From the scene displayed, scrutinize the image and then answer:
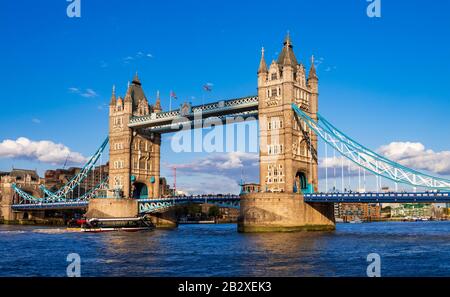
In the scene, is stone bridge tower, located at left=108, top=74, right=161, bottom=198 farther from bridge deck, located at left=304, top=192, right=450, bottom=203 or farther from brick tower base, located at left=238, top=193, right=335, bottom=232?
bridge deck, located at left=304, top=192, right=450, bottom=203

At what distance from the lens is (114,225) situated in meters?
89.7

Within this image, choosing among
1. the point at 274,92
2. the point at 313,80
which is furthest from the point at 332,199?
the point at 313,80

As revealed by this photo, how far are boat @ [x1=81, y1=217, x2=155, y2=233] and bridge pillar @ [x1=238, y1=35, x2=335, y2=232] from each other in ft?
76.0

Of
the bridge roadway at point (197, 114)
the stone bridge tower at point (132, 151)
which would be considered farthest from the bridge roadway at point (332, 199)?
the bridge roadway at point (197, 114)

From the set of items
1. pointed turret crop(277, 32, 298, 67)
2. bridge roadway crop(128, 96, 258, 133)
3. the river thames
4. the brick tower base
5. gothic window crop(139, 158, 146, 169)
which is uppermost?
pointed turret crop(277, 32, 298, 67)

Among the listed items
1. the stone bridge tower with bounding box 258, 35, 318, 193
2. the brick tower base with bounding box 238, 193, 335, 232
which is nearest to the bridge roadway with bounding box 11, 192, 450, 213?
the brick tower base with bounding box 238, 193, 335, 232

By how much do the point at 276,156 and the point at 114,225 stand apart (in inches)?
1245

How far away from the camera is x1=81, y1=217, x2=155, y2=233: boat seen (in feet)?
286

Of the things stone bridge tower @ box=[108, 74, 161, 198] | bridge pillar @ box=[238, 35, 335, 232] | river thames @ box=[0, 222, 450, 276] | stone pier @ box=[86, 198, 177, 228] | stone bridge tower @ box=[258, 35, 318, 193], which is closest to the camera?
river thames @ box=[0, 222, 450, 276]

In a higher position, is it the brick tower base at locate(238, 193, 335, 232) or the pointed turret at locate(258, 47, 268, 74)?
the pointed turret at locate(258, 47, 268, 74)

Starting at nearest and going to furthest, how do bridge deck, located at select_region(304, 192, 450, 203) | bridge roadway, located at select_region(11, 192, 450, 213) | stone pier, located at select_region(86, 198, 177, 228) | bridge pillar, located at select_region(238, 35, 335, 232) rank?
bridge deck, located at select_region(304, 192, 450, 203), bridge roadway, located at select_region(11, 192, 450, 213), bridge pillar, located at select_region(238, 35, 335, 232), stone pier, located at select_region(86, 198, 177, 228)

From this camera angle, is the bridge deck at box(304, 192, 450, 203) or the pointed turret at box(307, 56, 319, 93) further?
the pointed turret at box(307, 56, 319, 93)

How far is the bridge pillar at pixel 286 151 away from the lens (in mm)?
73188
